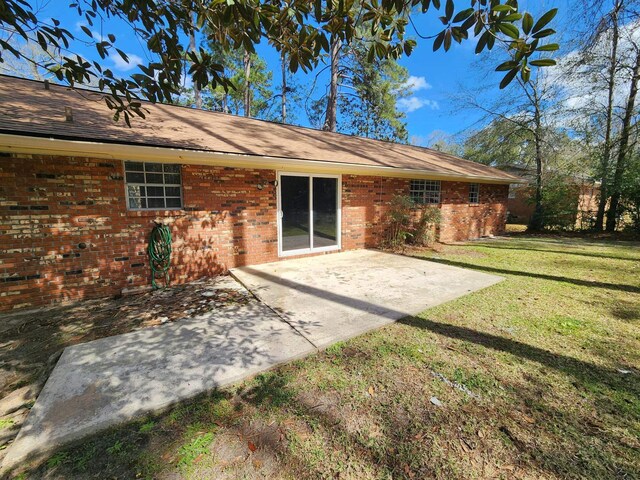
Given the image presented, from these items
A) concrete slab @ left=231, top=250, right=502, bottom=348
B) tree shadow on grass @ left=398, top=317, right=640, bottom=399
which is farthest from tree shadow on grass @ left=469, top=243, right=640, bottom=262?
tree shadow on grass @ left=398, top=317, right=640, bottom=399

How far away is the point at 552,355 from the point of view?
2992 mm

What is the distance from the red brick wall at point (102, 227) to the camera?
4262mm

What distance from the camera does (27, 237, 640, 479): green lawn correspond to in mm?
1780

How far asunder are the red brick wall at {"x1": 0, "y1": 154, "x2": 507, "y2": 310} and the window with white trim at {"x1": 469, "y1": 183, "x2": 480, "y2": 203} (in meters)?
8.73

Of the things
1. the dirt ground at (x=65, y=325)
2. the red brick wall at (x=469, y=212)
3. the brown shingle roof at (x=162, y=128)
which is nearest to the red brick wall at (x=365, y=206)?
the brown shingle roof at (x=162, y=128)

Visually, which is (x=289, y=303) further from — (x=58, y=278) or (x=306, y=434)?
(x=58, y=278)

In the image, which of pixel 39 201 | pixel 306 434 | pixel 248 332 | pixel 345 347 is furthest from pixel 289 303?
pixel 39 201

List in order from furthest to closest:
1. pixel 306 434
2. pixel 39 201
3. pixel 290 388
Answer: pixel 39 201 → pixel 290 388 → pixel 306 434

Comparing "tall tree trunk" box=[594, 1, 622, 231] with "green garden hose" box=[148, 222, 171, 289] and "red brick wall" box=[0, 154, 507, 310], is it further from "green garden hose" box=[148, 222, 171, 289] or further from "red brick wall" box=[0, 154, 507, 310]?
"green garden hose" box=[148, 222, 171, 289]

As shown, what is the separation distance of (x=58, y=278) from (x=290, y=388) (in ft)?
14.9

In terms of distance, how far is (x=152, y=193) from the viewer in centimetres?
532

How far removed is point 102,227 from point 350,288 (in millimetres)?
4447

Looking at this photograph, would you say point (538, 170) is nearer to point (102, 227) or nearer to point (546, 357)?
point (546, 357)

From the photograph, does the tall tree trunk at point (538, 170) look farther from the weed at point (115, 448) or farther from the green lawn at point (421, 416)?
the weed at point (115, 448)
